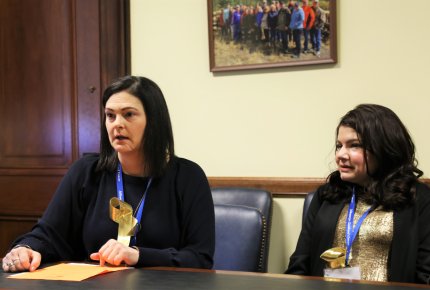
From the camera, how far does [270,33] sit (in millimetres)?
2895

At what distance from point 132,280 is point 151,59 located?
2022mm

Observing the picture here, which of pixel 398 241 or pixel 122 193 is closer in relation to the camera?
pixel 122 193

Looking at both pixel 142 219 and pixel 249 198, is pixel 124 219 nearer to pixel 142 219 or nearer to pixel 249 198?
pixel 142 219

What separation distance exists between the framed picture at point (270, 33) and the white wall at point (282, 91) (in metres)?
0.06

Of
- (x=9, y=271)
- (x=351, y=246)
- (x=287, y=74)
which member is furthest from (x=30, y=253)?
(x=287, y=74)

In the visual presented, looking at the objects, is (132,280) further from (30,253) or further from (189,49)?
(189,49)

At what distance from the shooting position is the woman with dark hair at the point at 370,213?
2111 mm

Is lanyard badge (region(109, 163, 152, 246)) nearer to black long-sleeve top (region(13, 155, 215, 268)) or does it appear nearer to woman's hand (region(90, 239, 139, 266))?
black long-sleeve top (region(13, 155, 215, 268))

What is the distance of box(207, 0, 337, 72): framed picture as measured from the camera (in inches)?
109

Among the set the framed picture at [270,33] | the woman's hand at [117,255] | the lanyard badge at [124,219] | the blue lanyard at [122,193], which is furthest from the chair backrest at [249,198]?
the woman's hand at [117,255]

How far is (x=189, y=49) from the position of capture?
3.12 m

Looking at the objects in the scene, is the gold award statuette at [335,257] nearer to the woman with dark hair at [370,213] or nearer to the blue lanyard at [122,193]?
the woman with dark hair at [370,213]

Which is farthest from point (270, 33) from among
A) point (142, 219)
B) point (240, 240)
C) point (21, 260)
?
point (21, 260)

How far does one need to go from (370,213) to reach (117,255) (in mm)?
1131
